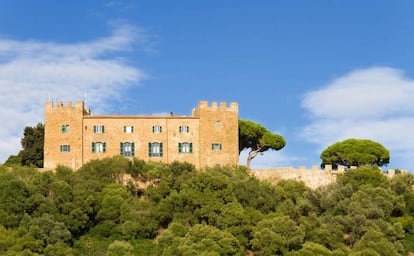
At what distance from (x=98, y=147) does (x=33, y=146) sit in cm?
706

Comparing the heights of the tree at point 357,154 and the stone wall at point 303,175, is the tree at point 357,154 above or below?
above

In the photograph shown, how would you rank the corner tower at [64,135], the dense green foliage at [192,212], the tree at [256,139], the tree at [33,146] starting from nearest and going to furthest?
the dense green foliage at [192,212] < the corner tower at [64,135] < the tree at [33,146] < the tree at [256,139]

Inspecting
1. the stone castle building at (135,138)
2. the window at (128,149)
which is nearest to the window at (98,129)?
the stone castle building at (135,138)

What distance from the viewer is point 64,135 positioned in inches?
2335

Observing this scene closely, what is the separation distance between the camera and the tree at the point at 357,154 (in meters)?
67.9

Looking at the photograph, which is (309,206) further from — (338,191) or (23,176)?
(23,176)

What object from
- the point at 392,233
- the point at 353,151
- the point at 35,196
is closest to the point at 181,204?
the point at 35,196

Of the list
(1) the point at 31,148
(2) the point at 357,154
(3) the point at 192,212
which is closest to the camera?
(3) the point at 192,212

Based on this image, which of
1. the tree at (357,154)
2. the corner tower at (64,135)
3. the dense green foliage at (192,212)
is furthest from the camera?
the tree at (357,154)

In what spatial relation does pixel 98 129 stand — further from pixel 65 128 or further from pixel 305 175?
pixel 305 175

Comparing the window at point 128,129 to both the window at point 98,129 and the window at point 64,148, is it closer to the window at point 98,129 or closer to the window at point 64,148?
the window at point 98,129

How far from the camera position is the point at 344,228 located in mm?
52656

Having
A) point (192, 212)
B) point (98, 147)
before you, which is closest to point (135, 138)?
point (98, 147)

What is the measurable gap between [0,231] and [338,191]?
22.0m
